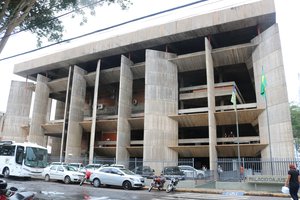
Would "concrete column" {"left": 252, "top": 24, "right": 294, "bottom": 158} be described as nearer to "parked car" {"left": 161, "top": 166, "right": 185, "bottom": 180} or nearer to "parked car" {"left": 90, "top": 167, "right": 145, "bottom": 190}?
"parked car" {"left": 161, "top": 166, "right": 185, "bottom": 180}

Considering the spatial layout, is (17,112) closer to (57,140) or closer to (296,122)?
(57,140)

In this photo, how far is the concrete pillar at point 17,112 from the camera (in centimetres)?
4259

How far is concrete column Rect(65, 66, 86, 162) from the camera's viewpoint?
34.7 metres

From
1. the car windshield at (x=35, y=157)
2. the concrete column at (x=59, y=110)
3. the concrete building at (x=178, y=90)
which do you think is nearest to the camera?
the car windshield at (x=35, y=157)

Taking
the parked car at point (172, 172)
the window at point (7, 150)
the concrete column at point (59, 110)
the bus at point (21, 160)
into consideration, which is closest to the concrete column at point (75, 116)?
the concrete column at point (59, 110)

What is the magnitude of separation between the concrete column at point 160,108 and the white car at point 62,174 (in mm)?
9715

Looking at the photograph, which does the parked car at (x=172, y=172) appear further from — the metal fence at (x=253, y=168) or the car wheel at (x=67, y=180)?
the car wheel at (x=67, y=180)

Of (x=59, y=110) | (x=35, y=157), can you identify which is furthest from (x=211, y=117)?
(x=59, y=110)

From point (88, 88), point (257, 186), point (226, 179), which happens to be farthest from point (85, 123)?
point (257, 186)

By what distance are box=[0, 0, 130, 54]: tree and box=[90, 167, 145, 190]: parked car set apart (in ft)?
31.0

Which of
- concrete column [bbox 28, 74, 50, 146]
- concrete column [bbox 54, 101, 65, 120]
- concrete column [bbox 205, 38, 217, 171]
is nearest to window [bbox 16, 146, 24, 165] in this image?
concrete column [bbox 205, 38, 217, 171]

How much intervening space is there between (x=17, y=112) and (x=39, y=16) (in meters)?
36.8

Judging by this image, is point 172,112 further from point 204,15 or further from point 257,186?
point 257,186

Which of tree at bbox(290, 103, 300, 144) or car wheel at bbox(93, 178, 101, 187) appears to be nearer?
car wheel at bbox(93, 178, 101, 187)
